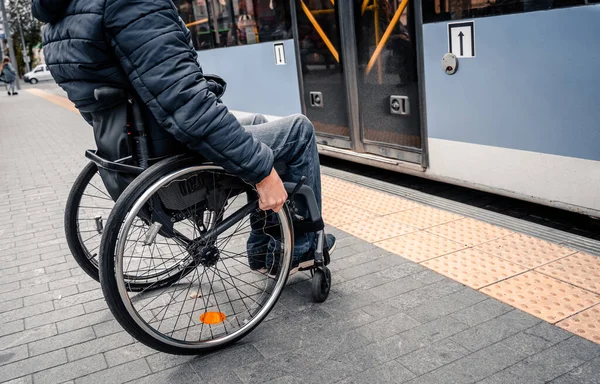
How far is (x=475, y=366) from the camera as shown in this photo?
250 centimetres

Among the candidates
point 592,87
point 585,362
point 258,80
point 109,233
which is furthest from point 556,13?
point 258,80

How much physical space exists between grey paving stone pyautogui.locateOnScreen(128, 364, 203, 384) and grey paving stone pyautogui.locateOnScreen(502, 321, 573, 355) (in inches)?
50.5

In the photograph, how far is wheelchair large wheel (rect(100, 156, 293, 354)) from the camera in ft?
8.03

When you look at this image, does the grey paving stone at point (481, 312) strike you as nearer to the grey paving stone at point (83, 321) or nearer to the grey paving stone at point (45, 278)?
the grey paving stone at point (83, 321)

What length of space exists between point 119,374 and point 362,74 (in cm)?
362

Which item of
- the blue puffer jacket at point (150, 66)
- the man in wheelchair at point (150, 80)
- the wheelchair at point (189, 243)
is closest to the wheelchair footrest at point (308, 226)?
the wheelchair at point (189, 243)

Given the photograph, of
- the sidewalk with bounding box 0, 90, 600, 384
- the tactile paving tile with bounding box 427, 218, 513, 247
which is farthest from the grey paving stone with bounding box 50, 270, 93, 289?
the tactile paving tile with bounding box 427, 218, 513, 247

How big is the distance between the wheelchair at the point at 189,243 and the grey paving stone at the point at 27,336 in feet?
1.14

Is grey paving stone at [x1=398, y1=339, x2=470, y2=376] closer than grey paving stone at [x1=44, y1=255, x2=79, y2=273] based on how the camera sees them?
Yes

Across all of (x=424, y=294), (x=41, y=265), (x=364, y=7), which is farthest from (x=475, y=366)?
(x=364, y=7)

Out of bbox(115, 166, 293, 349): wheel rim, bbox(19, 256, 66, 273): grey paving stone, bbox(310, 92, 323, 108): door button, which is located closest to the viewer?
bbox(115, 166, 293, 349): wheel rim

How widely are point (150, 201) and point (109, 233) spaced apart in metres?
0.27

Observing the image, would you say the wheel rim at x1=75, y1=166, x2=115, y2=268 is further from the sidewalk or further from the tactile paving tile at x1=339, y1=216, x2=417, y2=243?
the tactile paving tile at x1=339, y1=216, x2=417, y2=243

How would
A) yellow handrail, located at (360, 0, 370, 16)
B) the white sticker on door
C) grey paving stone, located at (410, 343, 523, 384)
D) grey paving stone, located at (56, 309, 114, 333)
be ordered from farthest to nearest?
the white sticker on door
yellow handrail, located at (360, 0, 370, 16)
grey paving stone, located at (56, 309, 114, 333)
grey paving stone, located at (410, 343, 523, 384)
